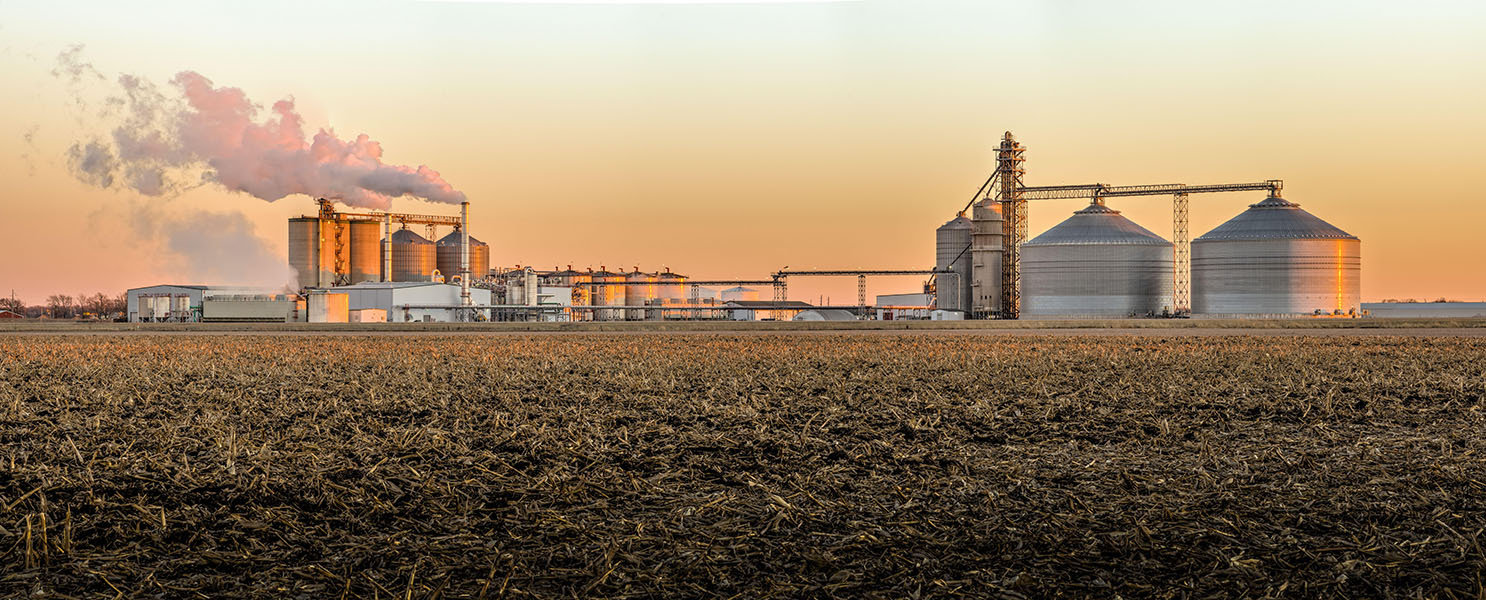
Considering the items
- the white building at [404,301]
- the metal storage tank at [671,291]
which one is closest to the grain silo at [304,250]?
the white building at [404,301]

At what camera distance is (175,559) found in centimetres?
608

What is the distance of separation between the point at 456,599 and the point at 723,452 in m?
4.61

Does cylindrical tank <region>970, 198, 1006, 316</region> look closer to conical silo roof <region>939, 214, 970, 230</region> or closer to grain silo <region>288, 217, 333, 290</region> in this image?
conical silo roof <region>939, 214, 970, 230</region>

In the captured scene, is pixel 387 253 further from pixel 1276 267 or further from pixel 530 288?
pixel 1276 267

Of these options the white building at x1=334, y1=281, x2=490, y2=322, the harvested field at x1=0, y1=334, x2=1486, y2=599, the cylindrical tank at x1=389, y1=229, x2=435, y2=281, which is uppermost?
the cylindrical tank at x1=389, y1=229, x2=435, y2=281

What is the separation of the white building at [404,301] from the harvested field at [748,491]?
77.1 meters

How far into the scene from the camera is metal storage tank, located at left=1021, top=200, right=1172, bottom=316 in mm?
88000

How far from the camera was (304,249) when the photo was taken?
100688 mm

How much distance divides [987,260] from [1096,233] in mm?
9565

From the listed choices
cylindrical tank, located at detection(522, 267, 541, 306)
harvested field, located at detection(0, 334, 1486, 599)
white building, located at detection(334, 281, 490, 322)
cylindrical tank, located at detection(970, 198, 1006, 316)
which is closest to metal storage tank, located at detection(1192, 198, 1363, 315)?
cylindrical tank, located at detection(970, 198, 1006, 316)

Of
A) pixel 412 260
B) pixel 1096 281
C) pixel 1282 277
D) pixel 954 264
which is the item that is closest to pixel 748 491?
pixel 1096 281

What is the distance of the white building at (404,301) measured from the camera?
9056 centimetres

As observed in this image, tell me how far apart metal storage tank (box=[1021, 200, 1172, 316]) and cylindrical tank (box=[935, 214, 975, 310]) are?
7.49m

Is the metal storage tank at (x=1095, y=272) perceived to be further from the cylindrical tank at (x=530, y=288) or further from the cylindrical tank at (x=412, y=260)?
the cylindrical tank at (x=412, y=260)
